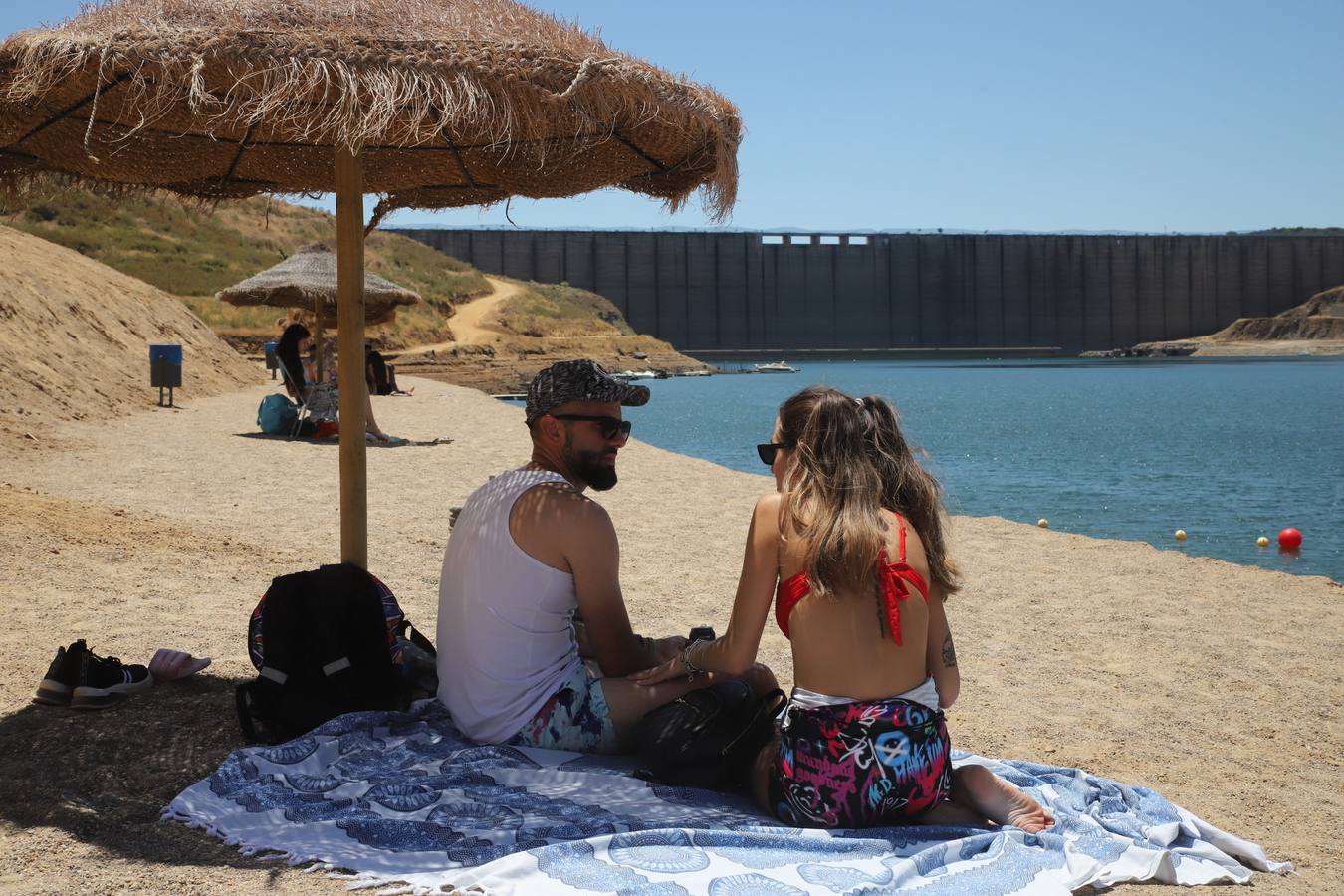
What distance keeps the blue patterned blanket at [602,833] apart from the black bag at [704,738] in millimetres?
44

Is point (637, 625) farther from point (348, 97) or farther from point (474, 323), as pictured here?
point (474, 323)

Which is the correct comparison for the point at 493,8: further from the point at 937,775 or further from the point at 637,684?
the point at 937,775

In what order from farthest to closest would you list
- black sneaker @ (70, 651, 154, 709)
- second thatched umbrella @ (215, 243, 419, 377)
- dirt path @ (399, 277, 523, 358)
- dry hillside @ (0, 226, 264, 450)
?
1. dirt path @ (399, 277, 523, 358)
2. second thatched umbrella @ (215, 243, 419, 377)
3. dry hillside @ (0, 226, 264, 450)
4. black sneaker @ (70, 651, 154, 709)

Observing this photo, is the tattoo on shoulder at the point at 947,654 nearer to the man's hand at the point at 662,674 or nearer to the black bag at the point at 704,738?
the black bag at the point at 704,738

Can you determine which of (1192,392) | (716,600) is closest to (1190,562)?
(716,600)

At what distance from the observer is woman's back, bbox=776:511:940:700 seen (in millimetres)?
2221

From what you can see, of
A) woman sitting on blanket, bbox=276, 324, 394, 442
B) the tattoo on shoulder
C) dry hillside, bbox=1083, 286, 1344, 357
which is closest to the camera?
the tattoo on shoulder

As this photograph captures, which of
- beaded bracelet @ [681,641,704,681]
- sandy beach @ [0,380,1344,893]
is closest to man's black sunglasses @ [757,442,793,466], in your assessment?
beaded bracelet @ [681,641,704,681]

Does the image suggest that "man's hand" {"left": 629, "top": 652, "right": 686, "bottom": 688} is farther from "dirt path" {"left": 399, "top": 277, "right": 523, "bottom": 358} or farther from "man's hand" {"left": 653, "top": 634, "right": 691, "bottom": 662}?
"dirt path" {"left": 399, "top": 277, "right": 523, "bottom": 358}

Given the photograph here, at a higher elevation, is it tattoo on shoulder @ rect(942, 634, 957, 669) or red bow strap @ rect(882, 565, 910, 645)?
red bow strap @ rect(882, 565, 910, 645)

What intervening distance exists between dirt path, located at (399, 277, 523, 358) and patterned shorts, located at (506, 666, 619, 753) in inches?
1261

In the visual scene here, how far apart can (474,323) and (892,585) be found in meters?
40.6

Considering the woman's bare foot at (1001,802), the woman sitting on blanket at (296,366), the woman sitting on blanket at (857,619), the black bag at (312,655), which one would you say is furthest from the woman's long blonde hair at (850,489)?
the woman sitting on blanket at (296,366)

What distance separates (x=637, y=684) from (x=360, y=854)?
2.24ft
